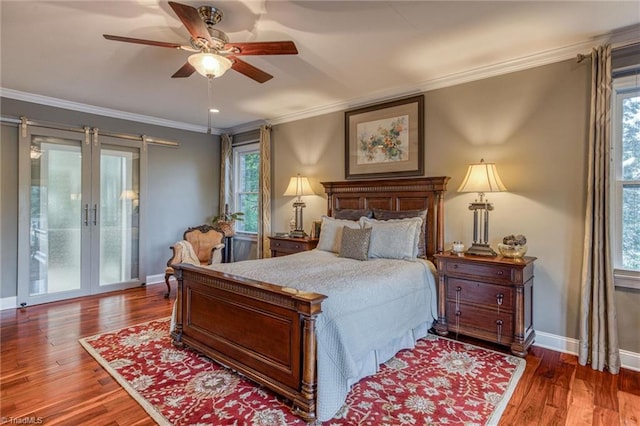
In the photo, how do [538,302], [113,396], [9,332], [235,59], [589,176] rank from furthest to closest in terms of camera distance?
1. [9,332]
2. [538,302]
3. [589,176]
4. [235,59]
5. [113,396]

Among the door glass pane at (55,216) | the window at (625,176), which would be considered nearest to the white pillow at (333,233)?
the window at (625,176)

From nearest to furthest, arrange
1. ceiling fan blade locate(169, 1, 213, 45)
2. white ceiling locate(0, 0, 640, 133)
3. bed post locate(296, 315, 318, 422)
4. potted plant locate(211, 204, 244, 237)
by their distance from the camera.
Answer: ceiling fan blade locate(169, 1, 213, 45) → bed post locate(296, 315, 318, 422) → white ceiling locate(0, 0, 640, 133) → potted plant locate(211, 204, 244, 237)

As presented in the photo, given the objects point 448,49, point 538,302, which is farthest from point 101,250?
point 538,302

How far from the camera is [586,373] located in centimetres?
263

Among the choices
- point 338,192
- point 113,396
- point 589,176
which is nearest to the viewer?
point 113,396

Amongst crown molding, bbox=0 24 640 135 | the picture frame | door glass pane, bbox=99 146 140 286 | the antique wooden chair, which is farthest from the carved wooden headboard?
door glass pane, bbox=99 146 140 286

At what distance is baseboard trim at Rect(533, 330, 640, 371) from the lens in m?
2.69

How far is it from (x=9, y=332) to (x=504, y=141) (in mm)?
5266

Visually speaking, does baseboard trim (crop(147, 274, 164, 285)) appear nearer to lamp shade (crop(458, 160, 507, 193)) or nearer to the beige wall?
the beige wall

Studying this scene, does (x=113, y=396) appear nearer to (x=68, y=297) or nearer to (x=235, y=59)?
(x=235, y=59)

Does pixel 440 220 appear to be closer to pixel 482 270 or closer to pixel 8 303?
pixel 482 270

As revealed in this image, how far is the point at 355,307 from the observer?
7.54ft

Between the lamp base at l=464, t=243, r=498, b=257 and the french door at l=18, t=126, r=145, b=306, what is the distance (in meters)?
4.77

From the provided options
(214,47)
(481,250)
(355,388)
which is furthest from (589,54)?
(355,388)
